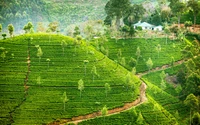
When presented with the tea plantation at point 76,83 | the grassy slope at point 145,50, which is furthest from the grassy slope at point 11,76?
the grassy slope at point 145,50

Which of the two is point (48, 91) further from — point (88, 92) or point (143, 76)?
point (143, 76)

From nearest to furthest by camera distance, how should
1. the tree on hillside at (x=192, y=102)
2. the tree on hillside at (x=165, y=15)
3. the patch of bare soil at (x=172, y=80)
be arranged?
1. the tree on hillside at (x=192, y=102)
2. the patch of bare soil at (x=172, y=80)
3. the tree on hillside at (x=165, y=15)

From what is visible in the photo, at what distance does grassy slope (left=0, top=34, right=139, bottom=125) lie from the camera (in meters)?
57.2

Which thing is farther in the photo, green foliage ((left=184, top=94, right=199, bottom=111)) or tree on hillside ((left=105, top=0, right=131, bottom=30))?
tree on hillside ((left=105, top=0, right=131, bottom=30))

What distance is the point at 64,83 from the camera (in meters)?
62.9

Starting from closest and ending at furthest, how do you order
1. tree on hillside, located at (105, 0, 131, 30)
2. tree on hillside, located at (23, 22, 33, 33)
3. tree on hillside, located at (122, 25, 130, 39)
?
tree on hillside, located at (23, 22, 33, 33), tree on hillside, located at (122, 25, 130, 39), tree on hillside, located at (105, 0, 131, 30)

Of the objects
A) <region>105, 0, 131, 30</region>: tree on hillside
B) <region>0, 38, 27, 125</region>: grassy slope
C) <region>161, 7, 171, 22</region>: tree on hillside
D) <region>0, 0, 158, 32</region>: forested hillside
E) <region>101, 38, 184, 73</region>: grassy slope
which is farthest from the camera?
<region>0, 0, 158, 32</region>: forested hillside

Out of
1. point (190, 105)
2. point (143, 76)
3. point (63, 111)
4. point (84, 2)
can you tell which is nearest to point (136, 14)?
point (143, 76)

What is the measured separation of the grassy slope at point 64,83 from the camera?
5725 centimetres

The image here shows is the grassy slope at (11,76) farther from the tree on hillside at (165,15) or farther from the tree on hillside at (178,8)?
the tree on hillside at (165,15)

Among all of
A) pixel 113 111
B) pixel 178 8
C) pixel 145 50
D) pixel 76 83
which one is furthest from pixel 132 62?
pixel 178 8

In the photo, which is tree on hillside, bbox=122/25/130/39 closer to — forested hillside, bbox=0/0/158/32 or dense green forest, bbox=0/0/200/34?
dense green forest, bbox=0/0/200/34

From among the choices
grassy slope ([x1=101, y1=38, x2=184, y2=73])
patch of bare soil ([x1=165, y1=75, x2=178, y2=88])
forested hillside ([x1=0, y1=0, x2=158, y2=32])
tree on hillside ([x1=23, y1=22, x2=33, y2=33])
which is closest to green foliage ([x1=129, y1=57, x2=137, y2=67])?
grassy slope ([x1=101, y1=38, x2=184, y2=73])

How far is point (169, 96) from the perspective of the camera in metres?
68.0
